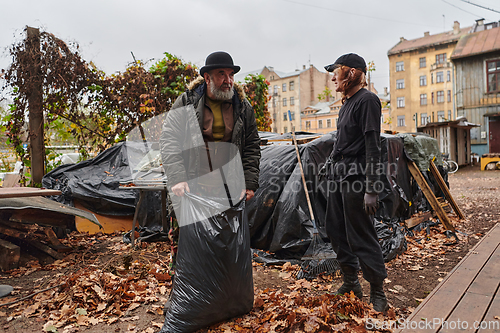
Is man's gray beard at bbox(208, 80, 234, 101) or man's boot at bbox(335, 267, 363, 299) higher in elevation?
Answer: man's gray beard at bbox(208, 80, 234, 101)

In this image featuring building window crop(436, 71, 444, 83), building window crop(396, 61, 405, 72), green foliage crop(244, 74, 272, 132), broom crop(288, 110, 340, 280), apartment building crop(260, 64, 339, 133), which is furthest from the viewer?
apartment building crop(260, 64, 339, 133)

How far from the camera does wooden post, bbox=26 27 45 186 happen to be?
220 inches

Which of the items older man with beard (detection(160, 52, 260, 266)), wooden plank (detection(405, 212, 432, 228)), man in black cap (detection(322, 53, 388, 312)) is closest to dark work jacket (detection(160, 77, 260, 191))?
older man with beard (detection(160, 52, 260, 266))

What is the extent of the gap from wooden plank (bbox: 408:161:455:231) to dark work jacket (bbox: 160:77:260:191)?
4.03 m

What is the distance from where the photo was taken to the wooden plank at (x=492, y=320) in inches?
68.9

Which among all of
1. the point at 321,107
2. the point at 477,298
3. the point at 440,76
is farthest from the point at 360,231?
the point at 321,107

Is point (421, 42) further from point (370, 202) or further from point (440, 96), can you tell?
point (370, 202)

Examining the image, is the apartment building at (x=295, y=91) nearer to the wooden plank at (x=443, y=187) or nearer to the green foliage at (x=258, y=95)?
the green foliage at (x=258, y=95)

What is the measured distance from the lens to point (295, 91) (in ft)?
200

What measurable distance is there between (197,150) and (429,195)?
462 centimetres

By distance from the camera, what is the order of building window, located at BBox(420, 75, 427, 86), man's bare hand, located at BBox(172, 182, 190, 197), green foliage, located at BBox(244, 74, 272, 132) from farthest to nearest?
building window, located at BBox(420, 75, 427, 86) < green foliage, located at BBox(244, 74, 272, 132) < man's bare hand, located at BBox(172, 182, 190, 197)

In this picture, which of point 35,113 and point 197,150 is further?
point 35,113

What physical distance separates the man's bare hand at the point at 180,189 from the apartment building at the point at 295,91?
2262 inches

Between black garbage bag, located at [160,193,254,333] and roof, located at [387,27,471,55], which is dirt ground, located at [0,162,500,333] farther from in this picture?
roof, located at [387,27,471,55]
